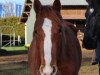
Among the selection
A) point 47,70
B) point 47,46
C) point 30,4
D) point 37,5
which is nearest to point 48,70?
point 47,70

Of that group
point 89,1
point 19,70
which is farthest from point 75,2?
point 89,1

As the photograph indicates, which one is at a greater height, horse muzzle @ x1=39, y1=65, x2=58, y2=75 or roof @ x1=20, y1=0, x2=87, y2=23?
horse muzzle @ x1=39, y1=65, x2=58, y2=75

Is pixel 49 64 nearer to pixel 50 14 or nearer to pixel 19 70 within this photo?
pixel 50 14

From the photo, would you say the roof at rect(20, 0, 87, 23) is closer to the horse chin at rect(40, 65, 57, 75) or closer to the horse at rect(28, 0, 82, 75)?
the horse at rect(28, 0, 82, 75)

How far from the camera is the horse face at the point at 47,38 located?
6121mm

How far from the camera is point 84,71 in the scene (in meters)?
16.3

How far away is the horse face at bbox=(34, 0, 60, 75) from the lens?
612cm

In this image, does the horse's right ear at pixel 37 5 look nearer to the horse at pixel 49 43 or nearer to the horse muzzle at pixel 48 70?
the horse at pixel 49 43

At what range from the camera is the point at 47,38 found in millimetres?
6227

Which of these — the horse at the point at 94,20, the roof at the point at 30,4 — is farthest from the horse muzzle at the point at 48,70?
the roof at the point at 30,4

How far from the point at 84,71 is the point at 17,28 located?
39.6 m

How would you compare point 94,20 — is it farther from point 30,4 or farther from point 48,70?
point 30,4

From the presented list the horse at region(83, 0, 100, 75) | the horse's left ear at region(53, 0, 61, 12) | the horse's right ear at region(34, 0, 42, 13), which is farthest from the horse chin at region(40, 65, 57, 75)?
the horse at region(83, 0, 100, 75)

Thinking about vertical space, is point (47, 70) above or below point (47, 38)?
below
